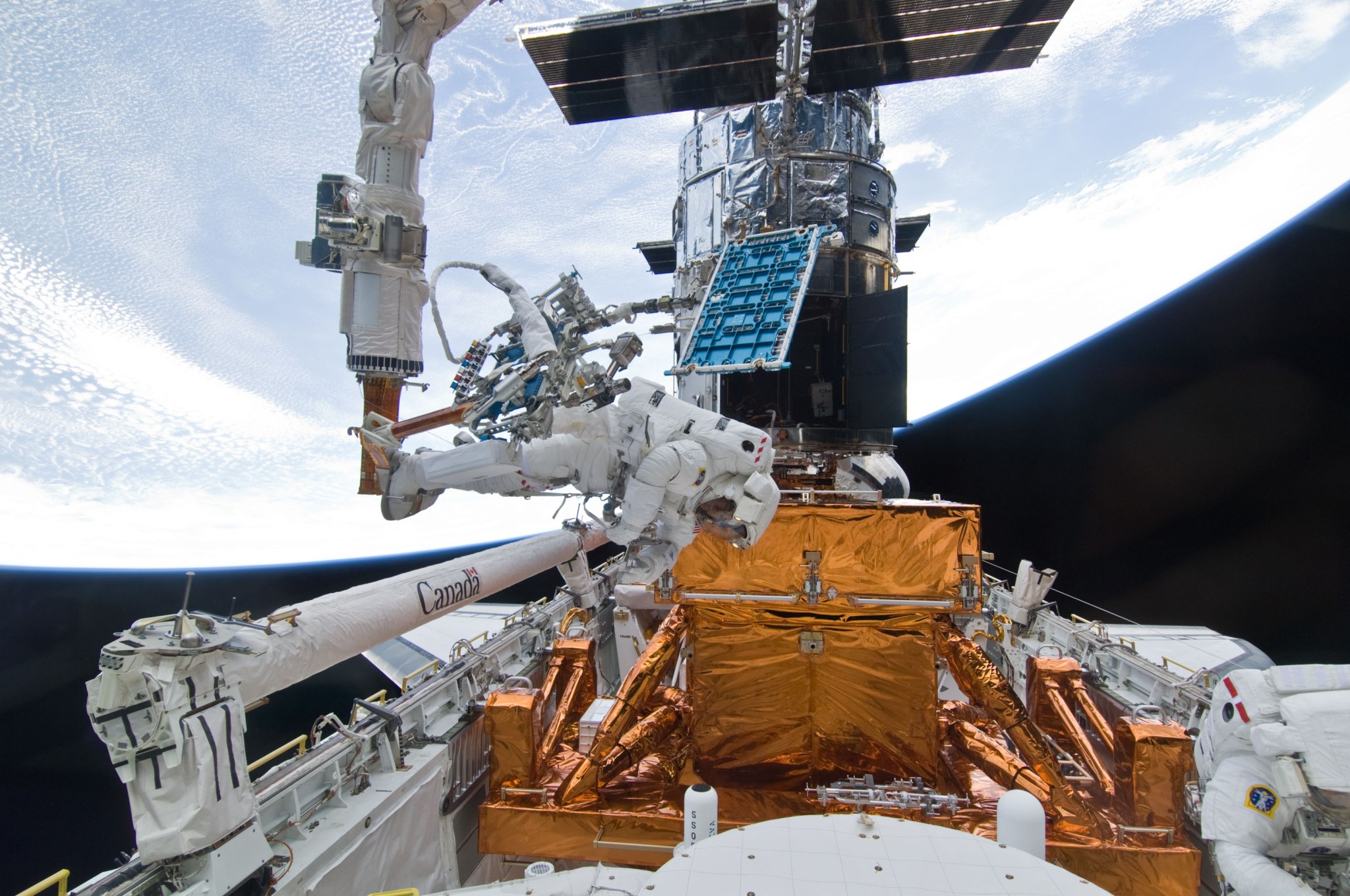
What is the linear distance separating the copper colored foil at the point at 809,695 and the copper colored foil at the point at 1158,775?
1.15 m

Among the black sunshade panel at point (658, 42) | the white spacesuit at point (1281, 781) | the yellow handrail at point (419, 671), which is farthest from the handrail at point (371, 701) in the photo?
the black sunshade panel at point (658, 42)

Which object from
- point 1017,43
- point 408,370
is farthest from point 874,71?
point 408,370

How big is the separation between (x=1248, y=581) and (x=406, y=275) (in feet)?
31.0

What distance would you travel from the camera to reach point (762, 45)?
6.98 m

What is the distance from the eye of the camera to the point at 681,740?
165 inches

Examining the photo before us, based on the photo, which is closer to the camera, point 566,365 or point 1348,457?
point 566,365

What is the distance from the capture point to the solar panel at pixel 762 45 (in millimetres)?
6664

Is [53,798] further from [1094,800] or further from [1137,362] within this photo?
[1137,362]

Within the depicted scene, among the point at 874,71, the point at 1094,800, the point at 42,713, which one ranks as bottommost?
the point at 42,713

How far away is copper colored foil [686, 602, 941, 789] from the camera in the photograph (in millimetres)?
4062

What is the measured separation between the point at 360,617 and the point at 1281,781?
128 inches

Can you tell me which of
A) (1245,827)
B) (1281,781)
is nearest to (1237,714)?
(1281,781)

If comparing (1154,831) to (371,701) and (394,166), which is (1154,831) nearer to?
(371,701)

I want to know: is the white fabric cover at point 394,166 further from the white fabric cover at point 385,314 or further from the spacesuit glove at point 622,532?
the spacesuit glove at point 622,532
